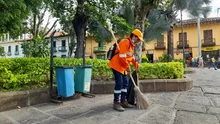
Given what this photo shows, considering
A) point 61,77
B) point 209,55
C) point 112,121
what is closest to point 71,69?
point 61,77

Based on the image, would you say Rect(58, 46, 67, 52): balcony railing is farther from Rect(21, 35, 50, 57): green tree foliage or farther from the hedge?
the hedge

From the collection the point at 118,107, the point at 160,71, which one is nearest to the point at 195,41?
the point at 160,71

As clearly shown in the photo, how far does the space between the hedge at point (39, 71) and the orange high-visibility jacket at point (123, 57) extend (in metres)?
2.10

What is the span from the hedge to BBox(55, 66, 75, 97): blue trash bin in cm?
82

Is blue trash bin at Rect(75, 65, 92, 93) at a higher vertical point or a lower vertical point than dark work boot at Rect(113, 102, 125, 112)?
higher

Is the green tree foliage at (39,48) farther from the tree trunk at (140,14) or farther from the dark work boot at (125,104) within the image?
the dark work boot at (125,104)

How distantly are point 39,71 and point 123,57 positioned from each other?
239 cm

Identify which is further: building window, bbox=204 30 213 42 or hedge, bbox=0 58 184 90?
building window, bbox=204 30 213 42

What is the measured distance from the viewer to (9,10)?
435 centimetres

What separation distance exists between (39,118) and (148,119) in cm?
190

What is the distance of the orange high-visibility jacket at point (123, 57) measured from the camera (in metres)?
3.39

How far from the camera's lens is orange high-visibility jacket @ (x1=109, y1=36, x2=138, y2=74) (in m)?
3.39

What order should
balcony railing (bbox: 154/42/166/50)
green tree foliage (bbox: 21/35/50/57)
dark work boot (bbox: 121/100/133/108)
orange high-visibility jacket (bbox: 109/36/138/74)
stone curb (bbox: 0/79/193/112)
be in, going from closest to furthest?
1. orange high-visibility jacket (bbox: 109/36/138/74)
2. dark work boot (bbox: 121/100/133/108)
3. stone curb (bbox: 0/79/193/112)
4. green tree foliage (bbox: 21/35/50/57)
5. balcony railing (bbox: 154/42/166/50)

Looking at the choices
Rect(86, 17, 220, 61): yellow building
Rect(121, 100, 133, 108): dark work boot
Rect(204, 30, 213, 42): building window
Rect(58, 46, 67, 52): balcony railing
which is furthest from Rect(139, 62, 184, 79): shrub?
Rect(58, 46, 67, 52): balcony railing
